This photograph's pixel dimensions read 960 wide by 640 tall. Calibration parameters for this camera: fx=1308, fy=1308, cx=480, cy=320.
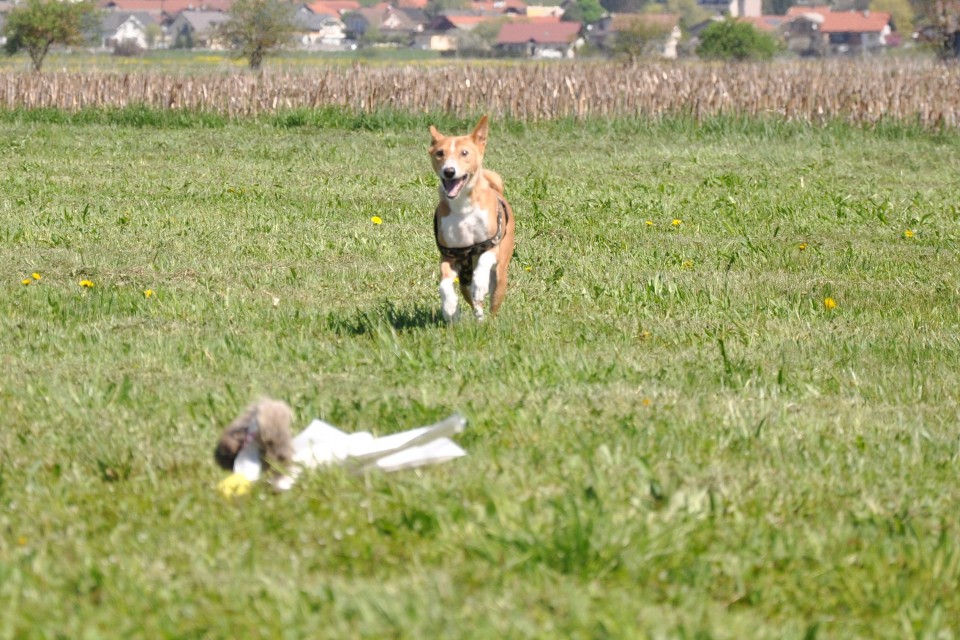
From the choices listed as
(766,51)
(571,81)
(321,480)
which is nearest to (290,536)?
(321,480)

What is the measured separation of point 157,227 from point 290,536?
24.5ft

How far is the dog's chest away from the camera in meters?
7.34

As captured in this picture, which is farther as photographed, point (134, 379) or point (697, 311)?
point (697, 311)

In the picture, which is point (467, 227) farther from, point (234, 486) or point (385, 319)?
point (234, 486)

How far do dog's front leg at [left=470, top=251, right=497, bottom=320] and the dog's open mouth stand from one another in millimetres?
387

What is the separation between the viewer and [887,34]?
142750mm

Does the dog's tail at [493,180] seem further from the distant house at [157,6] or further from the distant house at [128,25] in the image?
the distant house at [157,6]

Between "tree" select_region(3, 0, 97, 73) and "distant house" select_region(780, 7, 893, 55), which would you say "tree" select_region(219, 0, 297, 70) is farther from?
"distant house" select_region(780, 7, 893, 55)

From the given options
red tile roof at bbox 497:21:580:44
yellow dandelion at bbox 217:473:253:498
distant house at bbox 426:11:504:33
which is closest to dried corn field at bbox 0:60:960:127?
yellow dandelion at bbox 217:473:253:498

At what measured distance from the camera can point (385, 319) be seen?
7.35 meters

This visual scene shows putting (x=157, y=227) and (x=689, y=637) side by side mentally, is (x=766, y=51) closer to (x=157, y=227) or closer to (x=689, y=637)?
(x=157, y=227)

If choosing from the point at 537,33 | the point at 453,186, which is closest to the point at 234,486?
the point at 453,186

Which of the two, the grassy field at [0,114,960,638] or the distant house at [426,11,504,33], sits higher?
the grassy field at [0,114,960,638]

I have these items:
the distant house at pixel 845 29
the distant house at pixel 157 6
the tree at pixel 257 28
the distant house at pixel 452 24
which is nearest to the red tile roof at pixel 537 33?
the distant house at pixel 452 24
